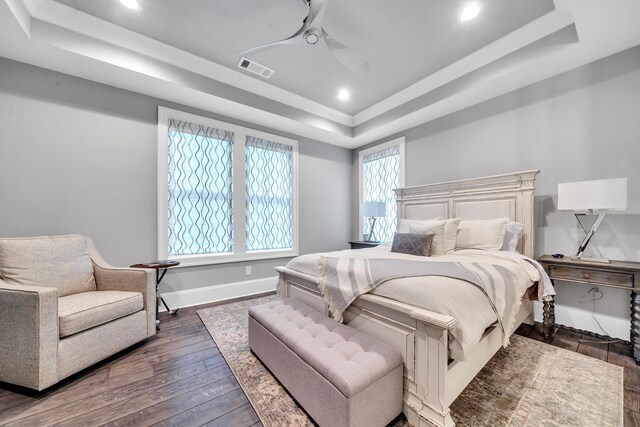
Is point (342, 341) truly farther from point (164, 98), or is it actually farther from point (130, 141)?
point (164, 98)

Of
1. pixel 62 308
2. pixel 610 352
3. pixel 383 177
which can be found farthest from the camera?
pixel 383 177

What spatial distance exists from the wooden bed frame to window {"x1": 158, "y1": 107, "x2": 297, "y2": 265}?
1453mm

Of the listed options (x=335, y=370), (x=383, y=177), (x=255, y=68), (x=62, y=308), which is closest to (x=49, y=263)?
(x=62, y=308)

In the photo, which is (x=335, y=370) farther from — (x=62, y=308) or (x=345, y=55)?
(x=345, y=55)

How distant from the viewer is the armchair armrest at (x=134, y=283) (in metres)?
2.26

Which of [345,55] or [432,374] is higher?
[345,55]

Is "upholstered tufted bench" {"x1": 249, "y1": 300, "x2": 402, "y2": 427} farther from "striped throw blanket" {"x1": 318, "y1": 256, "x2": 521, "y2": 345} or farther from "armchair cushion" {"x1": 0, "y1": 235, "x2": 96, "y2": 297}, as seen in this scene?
"armchair cushion" {"x1": 0, "y1": 235, "x2": 96, "y2": 297}

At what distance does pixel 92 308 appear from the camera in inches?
73.1

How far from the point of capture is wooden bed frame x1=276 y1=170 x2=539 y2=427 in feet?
4.06

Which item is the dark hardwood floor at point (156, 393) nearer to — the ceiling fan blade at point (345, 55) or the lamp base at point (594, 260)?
the lamp base at point (594, 260)

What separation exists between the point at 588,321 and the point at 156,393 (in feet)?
12.5

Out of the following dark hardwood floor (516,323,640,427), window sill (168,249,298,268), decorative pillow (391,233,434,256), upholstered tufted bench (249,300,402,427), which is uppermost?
decorative pillow (391,233,434,256)

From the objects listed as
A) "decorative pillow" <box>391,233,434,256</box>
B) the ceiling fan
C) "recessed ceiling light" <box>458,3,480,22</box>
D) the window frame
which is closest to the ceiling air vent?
the ceiling fan

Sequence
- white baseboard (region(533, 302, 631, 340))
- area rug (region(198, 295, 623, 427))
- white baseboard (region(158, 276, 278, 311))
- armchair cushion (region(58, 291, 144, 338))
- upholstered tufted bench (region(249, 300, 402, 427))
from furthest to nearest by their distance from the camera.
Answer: white baseboard (region(158, 276, 278, 311))
white baseboard (region(533, 302, 631, 340))
armchair cushion (region(58, 291, 144, 338))
area rug (region(198, 295, 623, 427))
upholstered tufted bench (region(249, 300, 402, 427))
